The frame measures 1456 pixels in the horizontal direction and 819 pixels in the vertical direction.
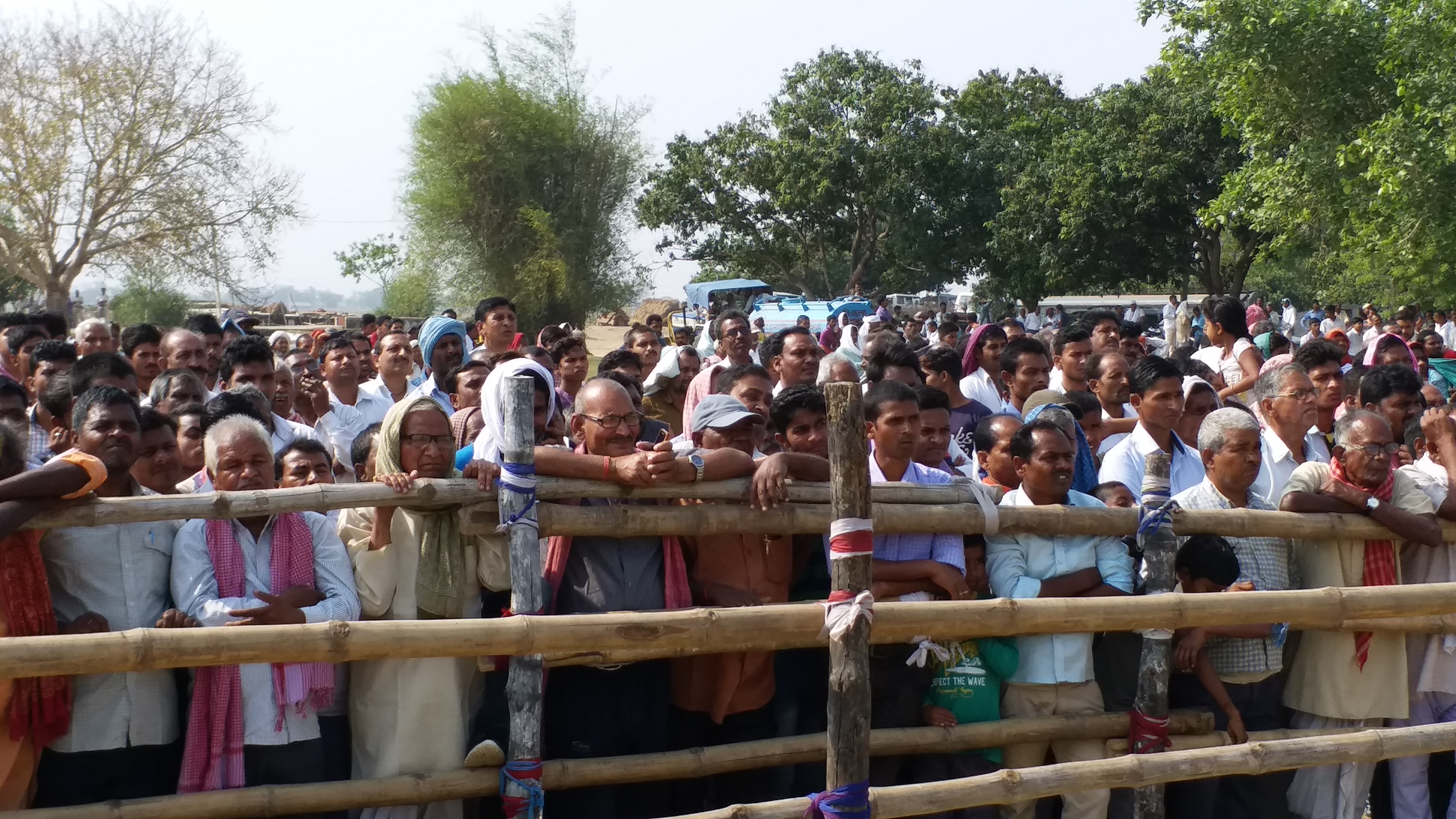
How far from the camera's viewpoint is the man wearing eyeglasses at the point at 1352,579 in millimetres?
4602

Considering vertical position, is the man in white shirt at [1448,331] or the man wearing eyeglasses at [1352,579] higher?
the man in white shirt at [1448,331]

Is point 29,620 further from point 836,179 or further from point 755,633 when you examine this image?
point 836,179

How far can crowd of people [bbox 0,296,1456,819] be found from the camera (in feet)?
11.9

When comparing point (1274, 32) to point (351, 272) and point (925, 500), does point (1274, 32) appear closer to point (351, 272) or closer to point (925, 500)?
point (925, 500)

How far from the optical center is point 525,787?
368cm

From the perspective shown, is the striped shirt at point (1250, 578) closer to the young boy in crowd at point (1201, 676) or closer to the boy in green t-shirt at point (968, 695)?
the young boy in crowd at point (1201, 676)

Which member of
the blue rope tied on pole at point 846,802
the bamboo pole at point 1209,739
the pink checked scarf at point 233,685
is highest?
the pink checked scarf at point 233,685

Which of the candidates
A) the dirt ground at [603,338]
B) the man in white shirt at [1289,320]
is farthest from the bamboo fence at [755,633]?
the dirt ground at [603,338]

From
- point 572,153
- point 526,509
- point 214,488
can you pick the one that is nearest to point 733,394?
point 526,509

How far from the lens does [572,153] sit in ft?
107

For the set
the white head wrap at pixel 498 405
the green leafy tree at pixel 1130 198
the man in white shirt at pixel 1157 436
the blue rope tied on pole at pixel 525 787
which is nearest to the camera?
the blue rope tied on pole at pixel 525 787

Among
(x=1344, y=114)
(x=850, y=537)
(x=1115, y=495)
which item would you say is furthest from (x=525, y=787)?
(x=1344, y=114)

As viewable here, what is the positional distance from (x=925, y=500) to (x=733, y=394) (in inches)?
46.8

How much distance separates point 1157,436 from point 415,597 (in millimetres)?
3228
